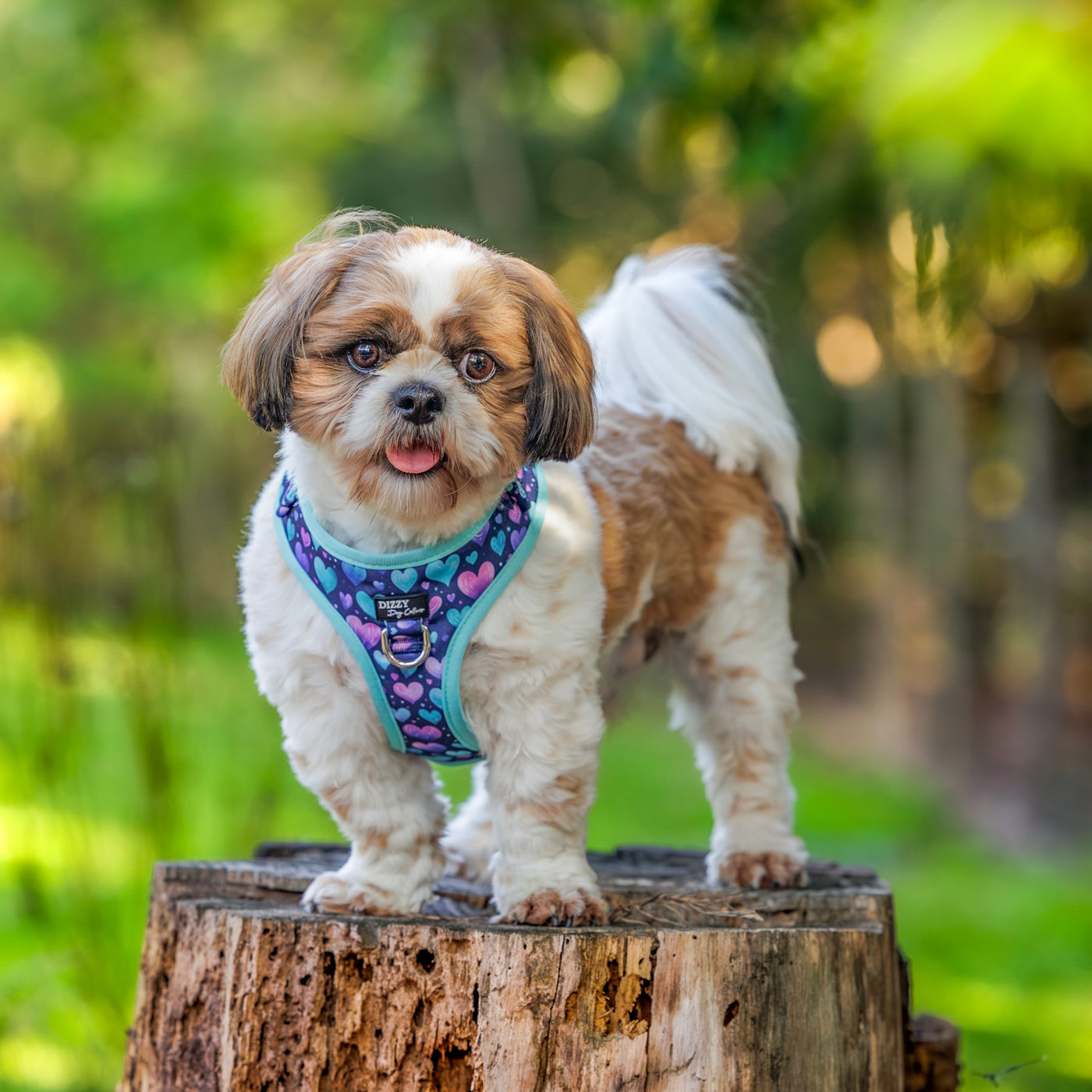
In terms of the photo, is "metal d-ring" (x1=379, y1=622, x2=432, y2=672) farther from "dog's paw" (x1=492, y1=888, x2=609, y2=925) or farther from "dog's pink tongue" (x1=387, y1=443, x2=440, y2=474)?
"dog's paw" (x1=492, y1=888, x2=609, y2=925)

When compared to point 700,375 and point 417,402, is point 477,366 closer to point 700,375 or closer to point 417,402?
point 417,402

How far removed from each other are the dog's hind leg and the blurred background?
787 mm

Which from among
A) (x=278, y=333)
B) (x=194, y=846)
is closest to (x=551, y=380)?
(x=278, y=333)

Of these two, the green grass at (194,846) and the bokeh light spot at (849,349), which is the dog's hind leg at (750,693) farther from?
the bokeh light spot at (849,349)

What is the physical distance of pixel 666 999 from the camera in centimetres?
258

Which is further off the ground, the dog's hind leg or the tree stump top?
the dog's hind leg

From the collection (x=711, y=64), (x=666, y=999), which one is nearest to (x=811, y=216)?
(x=711, y=64)

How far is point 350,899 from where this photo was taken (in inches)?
113

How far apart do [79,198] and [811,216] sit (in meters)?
11.8

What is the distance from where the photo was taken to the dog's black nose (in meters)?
2.46

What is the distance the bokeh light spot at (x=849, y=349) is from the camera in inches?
553

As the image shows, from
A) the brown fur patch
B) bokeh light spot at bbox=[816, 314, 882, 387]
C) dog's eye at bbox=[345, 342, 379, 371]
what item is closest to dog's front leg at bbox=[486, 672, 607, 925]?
the brown fur patch

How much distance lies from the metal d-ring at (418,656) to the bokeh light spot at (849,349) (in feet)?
38.1

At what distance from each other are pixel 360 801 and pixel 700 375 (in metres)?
1.42
